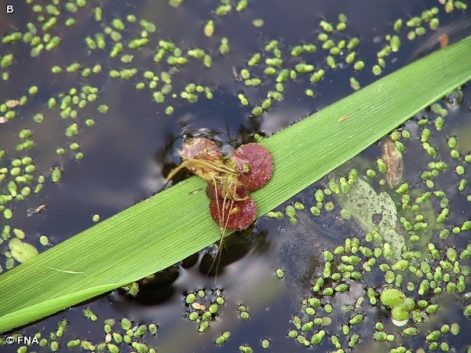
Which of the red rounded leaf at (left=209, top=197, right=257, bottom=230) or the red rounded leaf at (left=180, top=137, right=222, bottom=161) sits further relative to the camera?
the red rounded leaf at (left=180, top=137, right=222, bottom=161)

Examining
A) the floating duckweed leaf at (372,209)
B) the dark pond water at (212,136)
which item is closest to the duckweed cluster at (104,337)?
the dark pond water at (212,136)

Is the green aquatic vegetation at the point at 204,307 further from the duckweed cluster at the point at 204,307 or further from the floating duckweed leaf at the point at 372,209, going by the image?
the floating duckweed leaf at the point at 372,209

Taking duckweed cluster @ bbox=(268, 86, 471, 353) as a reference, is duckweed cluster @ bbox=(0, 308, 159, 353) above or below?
below

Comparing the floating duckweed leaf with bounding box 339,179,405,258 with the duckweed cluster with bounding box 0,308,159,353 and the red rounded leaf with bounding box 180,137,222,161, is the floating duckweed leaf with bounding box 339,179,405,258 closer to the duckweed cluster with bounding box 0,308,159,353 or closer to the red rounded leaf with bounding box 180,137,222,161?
the red rounded leaf with bounding box 180,137,222,161

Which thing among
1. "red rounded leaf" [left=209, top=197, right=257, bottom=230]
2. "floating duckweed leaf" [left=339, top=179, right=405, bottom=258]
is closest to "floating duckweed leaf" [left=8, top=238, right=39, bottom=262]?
"red rounded leaf" [left=209, top=197, right=257, bottom=230]

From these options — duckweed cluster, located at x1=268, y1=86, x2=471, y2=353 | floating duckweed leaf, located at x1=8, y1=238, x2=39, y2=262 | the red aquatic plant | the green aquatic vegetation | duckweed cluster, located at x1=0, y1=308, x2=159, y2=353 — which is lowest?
duckweed cluster, located at x1=0, y1=308, x2=159, y2=353

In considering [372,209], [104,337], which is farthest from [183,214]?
[372,209]

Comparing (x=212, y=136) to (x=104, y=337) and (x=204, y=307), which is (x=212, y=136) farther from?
(x=104, y=337)
